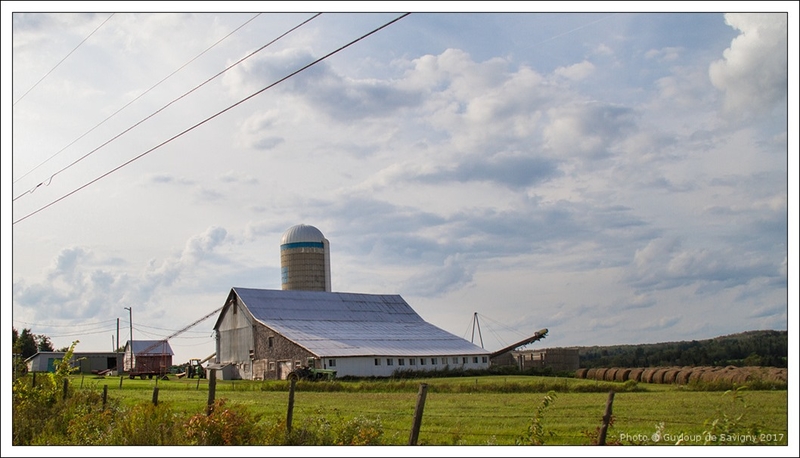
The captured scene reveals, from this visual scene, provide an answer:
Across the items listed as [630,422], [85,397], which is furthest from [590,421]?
[85,397]

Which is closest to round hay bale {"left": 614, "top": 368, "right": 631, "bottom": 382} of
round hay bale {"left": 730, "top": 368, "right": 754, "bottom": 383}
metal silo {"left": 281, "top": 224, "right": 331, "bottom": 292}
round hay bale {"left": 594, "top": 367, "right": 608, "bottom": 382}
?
round hay bale {"left": 594, "top": 367, "right": 608, "bottom": 382}

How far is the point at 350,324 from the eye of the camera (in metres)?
56.0

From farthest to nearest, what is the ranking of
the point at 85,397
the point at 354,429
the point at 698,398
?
the point at 698,398 < the point at 85,397 < the point at 354,429

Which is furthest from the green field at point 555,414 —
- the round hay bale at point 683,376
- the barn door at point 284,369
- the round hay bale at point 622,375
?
the barn door at point 284,369

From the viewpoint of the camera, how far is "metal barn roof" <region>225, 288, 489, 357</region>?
48562 millimetres

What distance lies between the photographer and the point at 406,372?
4675 centimetres

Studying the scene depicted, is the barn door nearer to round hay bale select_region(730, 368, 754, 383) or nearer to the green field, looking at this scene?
the green field

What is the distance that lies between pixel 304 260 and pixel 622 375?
1239 inches

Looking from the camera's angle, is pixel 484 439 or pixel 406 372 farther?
pixel 406 372

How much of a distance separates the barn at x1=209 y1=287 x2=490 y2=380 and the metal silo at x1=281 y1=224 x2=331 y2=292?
3.88 meters

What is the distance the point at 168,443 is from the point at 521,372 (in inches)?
1505

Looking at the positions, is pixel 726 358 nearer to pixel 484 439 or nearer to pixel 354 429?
pixel 484 439

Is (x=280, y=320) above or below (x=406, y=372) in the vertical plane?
above

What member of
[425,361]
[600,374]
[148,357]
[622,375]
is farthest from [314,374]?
[148,357]
